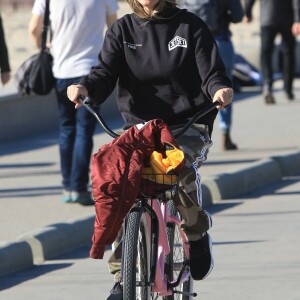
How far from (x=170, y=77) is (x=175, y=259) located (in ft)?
2.86

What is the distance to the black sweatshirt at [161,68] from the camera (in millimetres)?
5691

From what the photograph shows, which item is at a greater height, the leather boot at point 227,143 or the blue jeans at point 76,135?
the blue jeans at point 76,135

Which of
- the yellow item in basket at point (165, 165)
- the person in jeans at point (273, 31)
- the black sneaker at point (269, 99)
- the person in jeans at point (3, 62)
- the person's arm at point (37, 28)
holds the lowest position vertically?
the black sneaker at point (269, 99)

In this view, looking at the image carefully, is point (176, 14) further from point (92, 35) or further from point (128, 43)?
point (92, 35)

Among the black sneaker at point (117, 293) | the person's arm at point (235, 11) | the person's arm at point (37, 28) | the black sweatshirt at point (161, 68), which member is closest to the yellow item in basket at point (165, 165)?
the black sweatshirt at point (161, 68)

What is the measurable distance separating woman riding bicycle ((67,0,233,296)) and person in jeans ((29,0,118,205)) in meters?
3.21

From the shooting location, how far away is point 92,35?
9.06 m

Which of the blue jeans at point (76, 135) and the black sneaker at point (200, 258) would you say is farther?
the blue jeans at point (76, 135)

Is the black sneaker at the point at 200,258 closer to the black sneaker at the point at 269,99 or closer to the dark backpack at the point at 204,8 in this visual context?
the dark backpack at the point at 204,8

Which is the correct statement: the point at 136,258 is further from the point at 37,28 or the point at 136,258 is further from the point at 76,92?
the point at 37,28

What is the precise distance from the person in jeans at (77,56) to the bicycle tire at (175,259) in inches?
128

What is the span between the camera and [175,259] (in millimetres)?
5863

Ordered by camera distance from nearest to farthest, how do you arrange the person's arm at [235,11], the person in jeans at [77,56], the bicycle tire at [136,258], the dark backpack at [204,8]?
1. the bicycle tire at [136,258]
2. the person in jeans at [77,56]
3. the dark backpack at [204,8]
4. the person's arm at [235,11]

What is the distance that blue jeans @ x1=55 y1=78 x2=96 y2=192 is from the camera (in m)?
9.05
